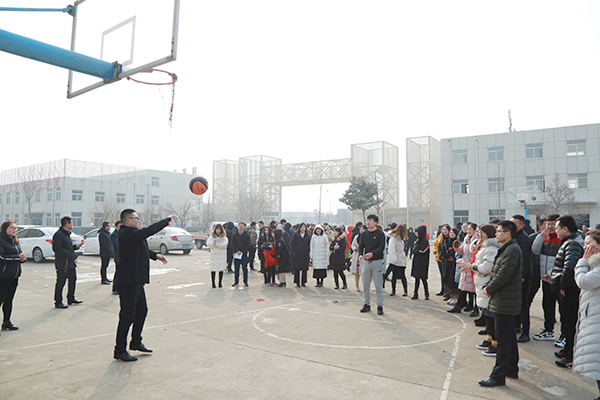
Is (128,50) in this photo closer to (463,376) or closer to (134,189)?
(463,376)

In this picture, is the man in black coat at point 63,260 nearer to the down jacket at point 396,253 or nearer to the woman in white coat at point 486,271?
the down jacket at point 396,253

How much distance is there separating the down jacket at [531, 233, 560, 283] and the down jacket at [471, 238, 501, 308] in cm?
148

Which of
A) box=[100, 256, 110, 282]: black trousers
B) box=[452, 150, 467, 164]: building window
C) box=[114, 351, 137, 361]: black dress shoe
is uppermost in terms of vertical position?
box=[452, 150, 467, 164]: building window

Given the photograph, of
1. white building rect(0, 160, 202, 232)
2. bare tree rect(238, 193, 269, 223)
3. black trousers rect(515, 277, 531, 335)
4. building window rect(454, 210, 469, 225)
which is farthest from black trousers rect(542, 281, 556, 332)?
white building rect(0, 160, 202, 232)

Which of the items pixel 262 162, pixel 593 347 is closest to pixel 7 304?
pixel 593 347

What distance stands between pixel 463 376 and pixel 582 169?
3923 cm

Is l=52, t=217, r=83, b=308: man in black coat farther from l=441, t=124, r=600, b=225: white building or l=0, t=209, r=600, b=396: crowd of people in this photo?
l=441, t=124, r=600, b=225: white building

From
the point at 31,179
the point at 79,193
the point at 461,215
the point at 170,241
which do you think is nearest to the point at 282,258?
the point at 170,241

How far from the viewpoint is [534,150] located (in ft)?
123

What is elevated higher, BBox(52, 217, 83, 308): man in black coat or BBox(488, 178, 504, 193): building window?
BBox(488, 178, 504, 193): building window

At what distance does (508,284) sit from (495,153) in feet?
128

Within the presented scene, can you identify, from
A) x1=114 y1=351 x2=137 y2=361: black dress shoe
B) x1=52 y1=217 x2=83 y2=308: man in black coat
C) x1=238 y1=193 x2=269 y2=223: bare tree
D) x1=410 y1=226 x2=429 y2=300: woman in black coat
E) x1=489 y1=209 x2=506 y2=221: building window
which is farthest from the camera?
x1=238 y1=193 x2=269 y2=223: bare tree

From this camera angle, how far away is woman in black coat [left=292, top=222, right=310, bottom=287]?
37.7 ft

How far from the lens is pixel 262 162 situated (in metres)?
53.2
